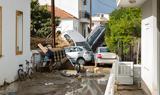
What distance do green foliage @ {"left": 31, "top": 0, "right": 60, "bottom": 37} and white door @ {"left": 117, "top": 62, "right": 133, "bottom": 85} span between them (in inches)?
1084

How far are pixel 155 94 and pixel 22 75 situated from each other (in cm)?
1180

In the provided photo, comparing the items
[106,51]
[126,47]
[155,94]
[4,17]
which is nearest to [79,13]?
[106,51]

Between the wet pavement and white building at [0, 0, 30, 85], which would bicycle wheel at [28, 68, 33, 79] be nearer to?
the wet pavement

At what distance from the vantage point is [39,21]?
45.7 meters

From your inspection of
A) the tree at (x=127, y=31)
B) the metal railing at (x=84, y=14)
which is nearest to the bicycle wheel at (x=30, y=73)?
the tree at (x=127, y=31)

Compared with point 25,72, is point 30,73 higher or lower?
lower

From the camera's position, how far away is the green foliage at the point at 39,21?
147ft

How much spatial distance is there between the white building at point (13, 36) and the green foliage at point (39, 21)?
67.1 feet

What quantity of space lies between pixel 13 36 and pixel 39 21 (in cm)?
2459

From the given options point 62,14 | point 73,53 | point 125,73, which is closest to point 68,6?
point 62,14

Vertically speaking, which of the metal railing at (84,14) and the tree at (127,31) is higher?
the metal railing at (84,14)

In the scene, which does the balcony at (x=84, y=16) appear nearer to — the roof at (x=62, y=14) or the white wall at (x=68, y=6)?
the white wall at (x=68, y=6)

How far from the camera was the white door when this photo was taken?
1708 centimetres

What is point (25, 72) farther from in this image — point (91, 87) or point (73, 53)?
point (73, 53)
